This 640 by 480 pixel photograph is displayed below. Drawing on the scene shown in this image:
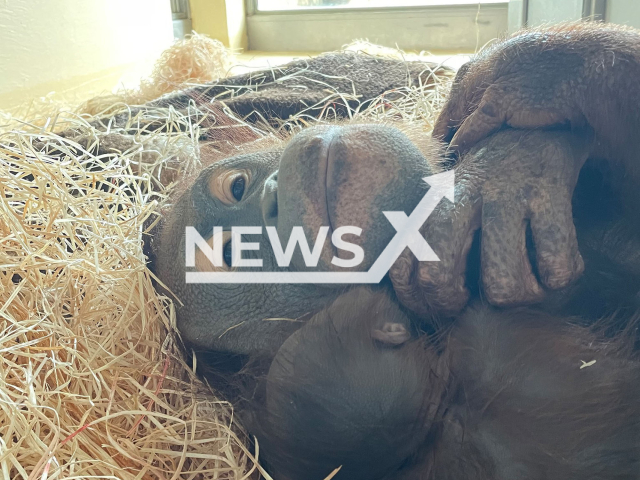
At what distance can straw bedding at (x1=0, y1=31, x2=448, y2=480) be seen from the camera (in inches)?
33.5

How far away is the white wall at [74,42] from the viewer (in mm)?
2305

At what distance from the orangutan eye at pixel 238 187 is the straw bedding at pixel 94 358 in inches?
7.5

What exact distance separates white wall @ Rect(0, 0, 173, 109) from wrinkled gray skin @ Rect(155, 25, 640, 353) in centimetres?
189

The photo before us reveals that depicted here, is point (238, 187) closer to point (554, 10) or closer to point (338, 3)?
point (554, 10)

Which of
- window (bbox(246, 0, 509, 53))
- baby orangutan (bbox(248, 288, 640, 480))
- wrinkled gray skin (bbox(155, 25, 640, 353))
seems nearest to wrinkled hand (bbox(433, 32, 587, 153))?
wrinkled gray skin (bbox(155, 25, 640, 353))

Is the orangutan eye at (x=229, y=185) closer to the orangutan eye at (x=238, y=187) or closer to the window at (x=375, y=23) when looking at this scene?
the orangutan eye at (x=238, y=187)

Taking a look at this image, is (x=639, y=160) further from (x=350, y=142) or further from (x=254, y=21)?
(x=254, y=21)

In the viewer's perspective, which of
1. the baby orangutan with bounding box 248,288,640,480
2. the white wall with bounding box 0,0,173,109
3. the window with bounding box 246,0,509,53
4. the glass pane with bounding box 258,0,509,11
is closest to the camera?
the baby orangutan with bounding box 248,288,640,480

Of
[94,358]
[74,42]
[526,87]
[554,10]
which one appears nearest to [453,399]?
[526,87]

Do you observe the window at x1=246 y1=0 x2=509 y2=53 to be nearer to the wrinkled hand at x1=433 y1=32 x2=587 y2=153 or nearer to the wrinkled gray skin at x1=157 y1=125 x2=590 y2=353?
the wrinkled hand at x1=433 y1=32 x2=587 y2=153

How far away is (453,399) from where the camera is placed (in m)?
0.72

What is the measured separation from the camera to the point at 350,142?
0.78 metres

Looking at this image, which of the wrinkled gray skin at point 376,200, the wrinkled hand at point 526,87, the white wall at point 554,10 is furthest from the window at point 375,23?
the wrinkled gray skin at point 376,200

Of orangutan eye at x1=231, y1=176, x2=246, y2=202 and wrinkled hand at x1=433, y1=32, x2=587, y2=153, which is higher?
wrinkled hand at x1=433, y1=32, x2=587, y2=153
